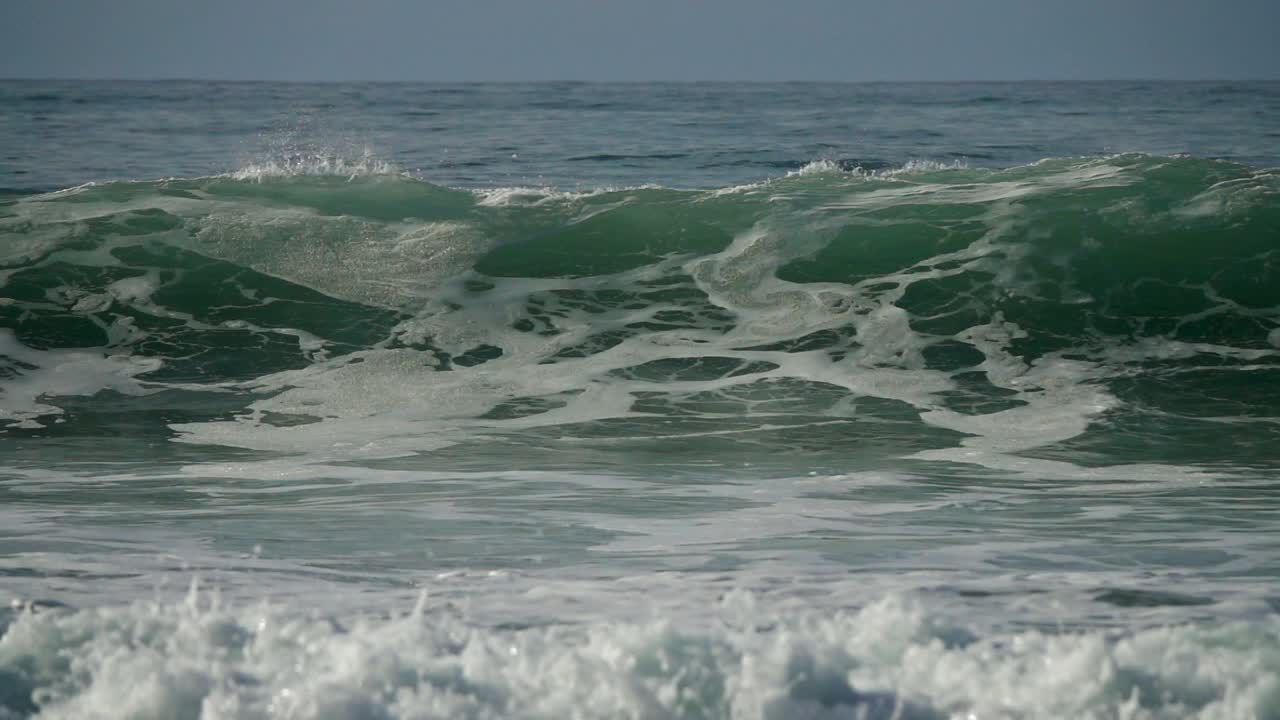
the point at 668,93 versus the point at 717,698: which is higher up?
the point at 668,93

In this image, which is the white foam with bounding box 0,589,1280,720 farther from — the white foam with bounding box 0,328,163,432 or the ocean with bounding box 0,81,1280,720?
the white foam with bounding box 0,328,163,432

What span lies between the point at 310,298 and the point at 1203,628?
7699 millimetres

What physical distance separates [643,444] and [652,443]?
5 centimetres

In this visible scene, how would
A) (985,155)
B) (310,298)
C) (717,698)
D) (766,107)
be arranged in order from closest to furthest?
1. (717,698)
2. (310,298)
3. (985,155)
4. (766,107)

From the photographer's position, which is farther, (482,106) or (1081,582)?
(482,106)

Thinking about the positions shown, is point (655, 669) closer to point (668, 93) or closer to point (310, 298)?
point (310, 298)

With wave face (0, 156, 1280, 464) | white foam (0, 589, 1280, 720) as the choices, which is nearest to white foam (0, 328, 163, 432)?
wave face (0, 156, 1280, 464)

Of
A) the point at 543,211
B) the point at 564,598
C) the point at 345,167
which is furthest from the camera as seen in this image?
the point at 345,167

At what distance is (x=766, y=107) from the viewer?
93.6 ft

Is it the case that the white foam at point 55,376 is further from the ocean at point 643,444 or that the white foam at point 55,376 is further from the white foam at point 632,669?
the white foam at point 632,669

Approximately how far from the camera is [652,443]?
6566mm

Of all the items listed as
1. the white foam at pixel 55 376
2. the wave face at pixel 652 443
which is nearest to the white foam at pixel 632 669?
the wave face at pixel 652 443

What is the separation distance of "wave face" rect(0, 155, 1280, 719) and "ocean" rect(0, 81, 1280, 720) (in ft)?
0.08

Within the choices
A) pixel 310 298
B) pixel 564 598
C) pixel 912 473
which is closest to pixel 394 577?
pixel 564 598
